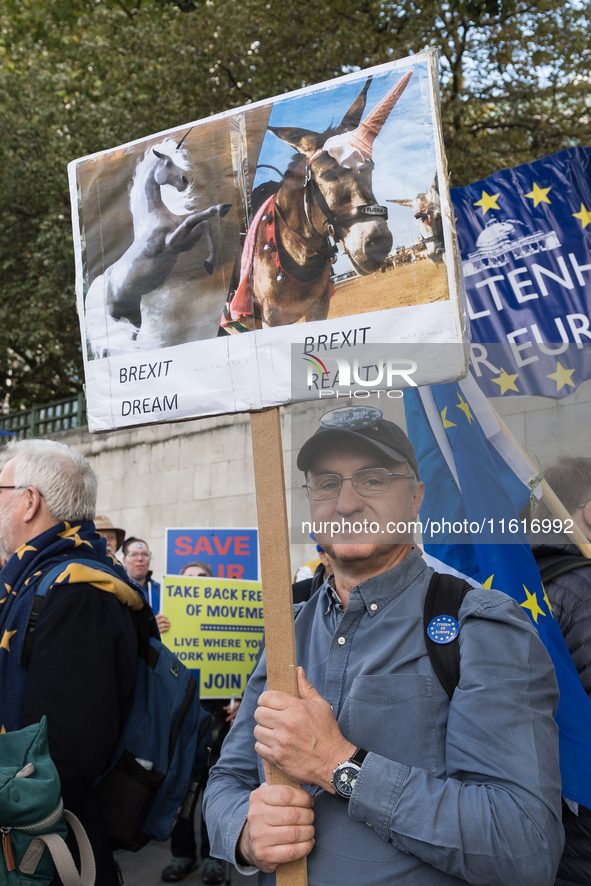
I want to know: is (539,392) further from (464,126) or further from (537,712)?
(464,126)

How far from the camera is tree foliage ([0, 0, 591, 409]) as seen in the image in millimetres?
10578

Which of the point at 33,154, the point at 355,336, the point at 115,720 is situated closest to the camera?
the point at 355,336

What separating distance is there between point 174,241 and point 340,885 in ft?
4.85

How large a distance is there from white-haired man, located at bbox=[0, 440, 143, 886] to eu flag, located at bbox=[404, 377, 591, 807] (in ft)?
3.73

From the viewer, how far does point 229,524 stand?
33.7 ft

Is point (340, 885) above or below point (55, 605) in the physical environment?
below

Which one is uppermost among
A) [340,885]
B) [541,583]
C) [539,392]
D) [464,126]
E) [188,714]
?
[464,126]

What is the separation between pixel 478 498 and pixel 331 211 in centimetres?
128

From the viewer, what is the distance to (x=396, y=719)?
166 cm

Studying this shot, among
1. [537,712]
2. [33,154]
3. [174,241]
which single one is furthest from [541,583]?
[33,154]

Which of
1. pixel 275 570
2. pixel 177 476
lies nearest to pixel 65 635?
pixel 275 570

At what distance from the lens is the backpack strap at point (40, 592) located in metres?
2.25

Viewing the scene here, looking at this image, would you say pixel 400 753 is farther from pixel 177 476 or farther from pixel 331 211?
pixel 177 476

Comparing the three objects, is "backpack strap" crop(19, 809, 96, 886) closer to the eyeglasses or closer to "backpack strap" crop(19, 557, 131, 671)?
"backpack strap" crop(19, 557, 131, 671)
